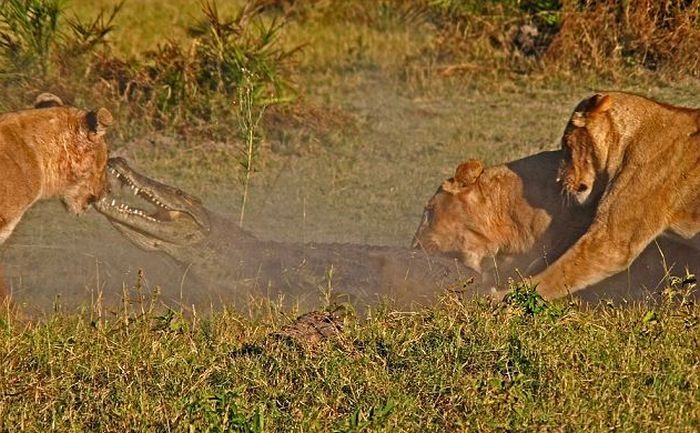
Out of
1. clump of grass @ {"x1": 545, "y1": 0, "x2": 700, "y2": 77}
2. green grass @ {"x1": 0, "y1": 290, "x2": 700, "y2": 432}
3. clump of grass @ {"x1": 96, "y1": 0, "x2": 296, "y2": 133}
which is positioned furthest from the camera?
clump of grass @ {"x1": 545, "y1": 0, "x2": 700, "y2": 77}

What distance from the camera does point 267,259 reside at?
7156 mm

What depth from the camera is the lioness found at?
6641 millimetres

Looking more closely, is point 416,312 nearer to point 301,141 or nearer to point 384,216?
point 384,216

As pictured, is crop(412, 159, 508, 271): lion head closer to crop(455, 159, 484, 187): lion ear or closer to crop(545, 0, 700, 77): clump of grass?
crop(455, 159, 484, 187): lion ear

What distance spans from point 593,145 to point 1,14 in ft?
17.3

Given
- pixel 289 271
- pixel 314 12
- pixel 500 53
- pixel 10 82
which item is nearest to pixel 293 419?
pixel 289 271

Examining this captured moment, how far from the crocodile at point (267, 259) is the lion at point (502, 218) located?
17 cm

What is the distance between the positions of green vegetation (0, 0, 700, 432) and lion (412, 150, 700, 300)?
0.73 metres

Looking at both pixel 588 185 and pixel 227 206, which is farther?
pixel 227 206

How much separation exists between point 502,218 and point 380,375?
239 centimetres

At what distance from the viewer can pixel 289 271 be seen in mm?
7078

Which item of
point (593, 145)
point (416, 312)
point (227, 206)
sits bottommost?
point (227, 206)

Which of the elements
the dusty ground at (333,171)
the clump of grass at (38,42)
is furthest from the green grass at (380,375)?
the clump of grass at (38,42)

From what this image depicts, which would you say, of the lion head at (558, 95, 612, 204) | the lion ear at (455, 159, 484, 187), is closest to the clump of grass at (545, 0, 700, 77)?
the lion ear at (455, 159, 484, 187)
